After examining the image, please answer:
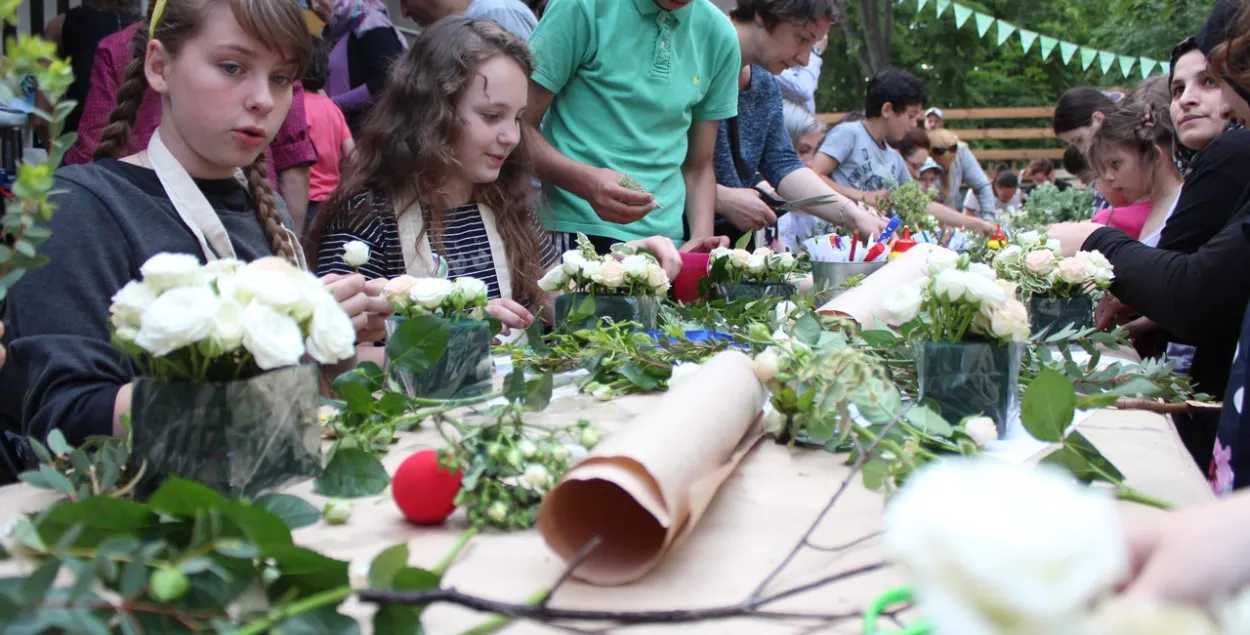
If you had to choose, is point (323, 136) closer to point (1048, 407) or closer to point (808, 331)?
point (808, 331)

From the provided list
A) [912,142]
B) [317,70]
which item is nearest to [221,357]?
[317,70]

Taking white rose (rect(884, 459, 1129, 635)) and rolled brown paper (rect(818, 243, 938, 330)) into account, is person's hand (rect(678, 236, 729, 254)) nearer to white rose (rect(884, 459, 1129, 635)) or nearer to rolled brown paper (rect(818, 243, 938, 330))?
rolled brown paper (rect(818, 243, 938, 330))

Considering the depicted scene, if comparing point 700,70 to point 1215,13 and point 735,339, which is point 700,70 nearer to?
point 1215,13

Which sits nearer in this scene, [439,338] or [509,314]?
[439,338]

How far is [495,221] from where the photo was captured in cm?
247

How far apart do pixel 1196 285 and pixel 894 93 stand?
166 inches

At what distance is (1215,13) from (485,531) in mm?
2228

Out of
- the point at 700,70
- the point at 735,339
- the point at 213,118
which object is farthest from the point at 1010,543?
the point at 700,70

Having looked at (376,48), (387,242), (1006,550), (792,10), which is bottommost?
(387,242)

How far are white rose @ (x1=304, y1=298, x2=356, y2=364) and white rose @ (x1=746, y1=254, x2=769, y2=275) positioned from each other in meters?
1.34

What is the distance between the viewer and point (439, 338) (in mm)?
1129

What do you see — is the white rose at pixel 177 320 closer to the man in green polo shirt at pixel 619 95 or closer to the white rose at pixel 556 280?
the white rose at pixel 556 280

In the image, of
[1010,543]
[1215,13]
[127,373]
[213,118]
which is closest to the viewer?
[1010,543]

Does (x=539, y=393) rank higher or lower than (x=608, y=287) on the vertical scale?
higher
